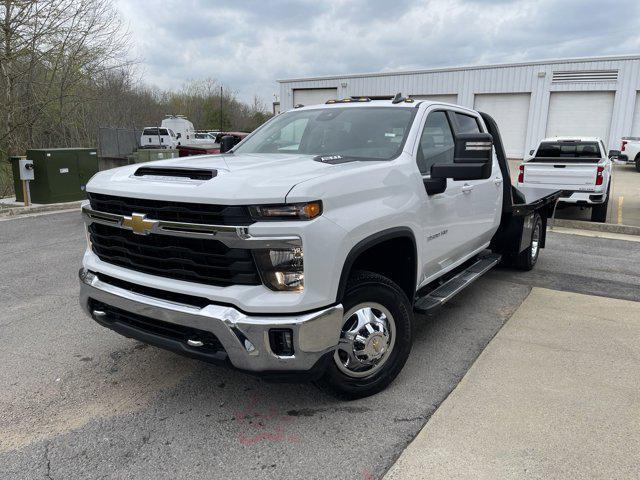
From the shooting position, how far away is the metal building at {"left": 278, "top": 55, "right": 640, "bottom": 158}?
2498cm

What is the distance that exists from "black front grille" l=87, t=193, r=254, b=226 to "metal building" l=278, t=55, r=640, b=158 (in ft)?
91.4

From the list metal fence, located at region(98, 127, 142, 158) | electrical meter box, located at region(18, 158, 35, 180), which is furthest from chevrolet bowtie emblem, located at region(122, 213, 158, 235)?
metal fence, located at region(98, 127, 142, 158)

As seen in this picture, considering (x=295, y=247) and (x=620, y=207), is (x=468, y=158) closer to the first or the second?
(x=295, y=247)

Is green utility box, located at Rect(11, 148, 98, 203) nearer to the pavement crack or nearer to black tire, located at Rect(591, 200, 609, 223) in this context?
the pavement crack

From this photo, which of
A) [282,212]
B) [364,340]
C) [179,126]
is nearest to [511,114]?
[179,126]

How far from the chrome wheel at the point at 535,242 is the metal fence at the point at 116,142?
22063mm

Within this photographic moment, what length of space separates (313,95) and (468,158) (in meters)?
32.9

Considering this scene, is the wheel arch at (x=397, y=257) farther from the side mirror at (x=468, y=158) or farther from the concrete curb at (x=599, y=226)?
the concrete curb at (x=599, y=226)

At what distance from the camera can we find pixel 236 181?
2645mm

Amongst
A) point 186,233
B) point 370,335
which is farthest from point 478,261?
point 186,233

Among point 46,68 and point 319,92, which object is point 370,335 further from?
point 319,92

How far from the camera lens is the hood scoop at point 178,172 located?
2.83m

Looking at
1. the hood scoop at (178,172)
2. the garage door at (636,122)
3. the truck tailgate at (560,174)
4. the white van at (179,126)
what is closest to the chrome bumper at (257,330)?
the hood scoop at (178,172)

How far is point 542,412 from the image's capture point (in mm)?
3102
